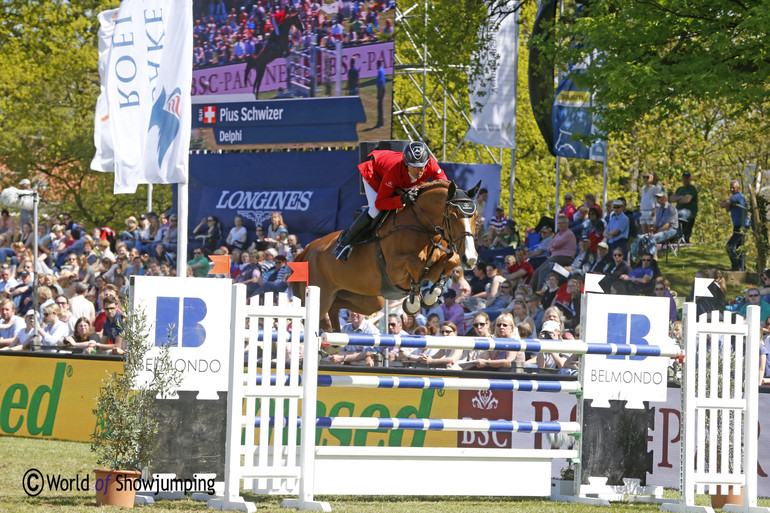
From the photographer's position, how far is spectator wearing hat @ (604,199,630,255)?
556 inches

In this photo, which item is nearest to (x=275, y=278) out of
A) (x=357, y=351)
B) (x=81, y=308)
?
(x=81, y=308)

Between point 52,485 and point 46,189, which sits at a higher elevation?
point 46,189

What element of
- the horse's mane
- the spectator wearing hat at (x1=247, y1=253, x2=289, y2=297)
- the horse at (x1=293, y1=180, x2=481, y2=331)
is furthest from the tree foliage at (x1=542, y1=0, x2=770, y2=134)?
the horse at (x1=293, y1=180, x2=481, y2=331)

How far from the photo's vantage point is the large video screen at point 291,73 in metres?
18.1

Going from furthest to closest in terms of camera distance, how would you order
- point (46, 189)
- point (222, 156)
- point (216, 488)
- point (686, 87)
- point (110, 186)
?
point (46, 189)
point (110, 186)
point (222, 156)
point (686, 87)
point (216, 488)

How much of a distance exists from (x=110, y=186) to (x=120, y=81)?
2577cm

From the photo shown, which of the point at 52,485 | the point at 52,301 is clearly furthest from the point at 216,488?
the point at 52,301

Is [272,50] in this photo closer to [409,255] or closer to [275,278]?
[275,278]

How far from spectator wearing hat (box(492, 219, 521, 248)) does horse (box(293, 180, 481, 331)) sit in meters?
8.00

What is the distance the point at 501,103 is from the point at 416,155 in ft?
45.2

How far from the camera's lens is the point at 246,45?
1981 centimetres

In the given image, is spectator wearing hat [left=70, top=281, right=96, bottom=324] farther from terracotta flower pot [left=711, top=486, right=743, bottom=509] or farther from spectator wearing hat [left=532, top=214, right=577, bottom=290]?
terracotta flower pot [left=711, top=486, right=743, bottom=509]

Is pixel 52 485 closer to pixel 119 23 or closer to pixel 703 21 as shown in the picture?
pixel 119 23

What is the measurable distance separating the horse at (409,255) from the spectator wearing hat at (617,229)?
20.5ft
